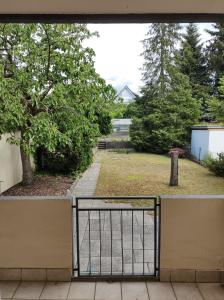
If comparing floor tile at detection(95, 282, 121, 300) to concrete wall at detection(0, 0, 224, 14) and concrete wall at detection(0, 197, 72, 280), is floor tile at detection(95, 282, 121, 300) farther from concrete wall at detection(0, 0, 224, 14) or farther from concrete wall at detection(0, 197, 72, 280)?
concrete wall at detection(0, 0, 224, 14)

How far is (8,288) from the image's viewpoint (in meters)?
1.94

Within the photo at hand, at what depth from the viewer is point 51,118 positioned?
17.7ft

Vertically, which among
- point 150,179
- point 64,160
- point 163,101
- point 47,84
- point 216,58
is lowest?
point 150,179

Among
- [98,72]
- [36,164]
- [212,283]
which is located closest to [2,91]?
[98,72]

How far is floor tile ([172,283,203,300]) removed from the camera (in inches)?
72.9

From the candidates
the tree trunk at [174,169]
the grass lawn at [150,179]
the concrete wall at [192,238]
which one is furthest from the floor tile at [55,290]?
the tree trunk at [174,169]

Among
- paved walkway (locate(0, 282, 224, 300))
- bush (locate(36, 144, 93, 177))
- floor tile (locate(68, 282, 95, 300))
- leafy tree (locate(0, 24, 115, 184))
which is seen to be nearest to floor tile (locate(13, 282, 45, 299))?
paved walkway (locate(0, 282, 224, 300))

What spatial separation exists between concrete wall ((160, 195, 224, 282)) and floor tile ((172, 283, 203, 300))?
49 millimetres

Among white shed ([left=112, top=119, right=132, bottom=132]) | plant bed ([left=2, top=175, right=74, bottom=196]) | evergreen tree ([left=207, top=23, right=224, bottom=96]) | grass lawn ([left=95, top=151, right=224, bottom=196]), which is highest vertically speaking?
evergreen tree ([left=207, top=23, right=224, bottom=96])

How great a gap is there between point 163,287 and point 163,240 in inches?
13.2

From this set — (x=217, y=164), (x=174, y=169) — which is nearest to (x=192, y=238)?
(x=174, y=169)

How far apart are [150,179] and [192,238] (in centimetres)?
552

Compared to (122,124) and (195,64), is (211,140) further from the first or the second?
(122,124)

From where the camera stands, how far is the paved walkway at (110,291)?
1854mm
